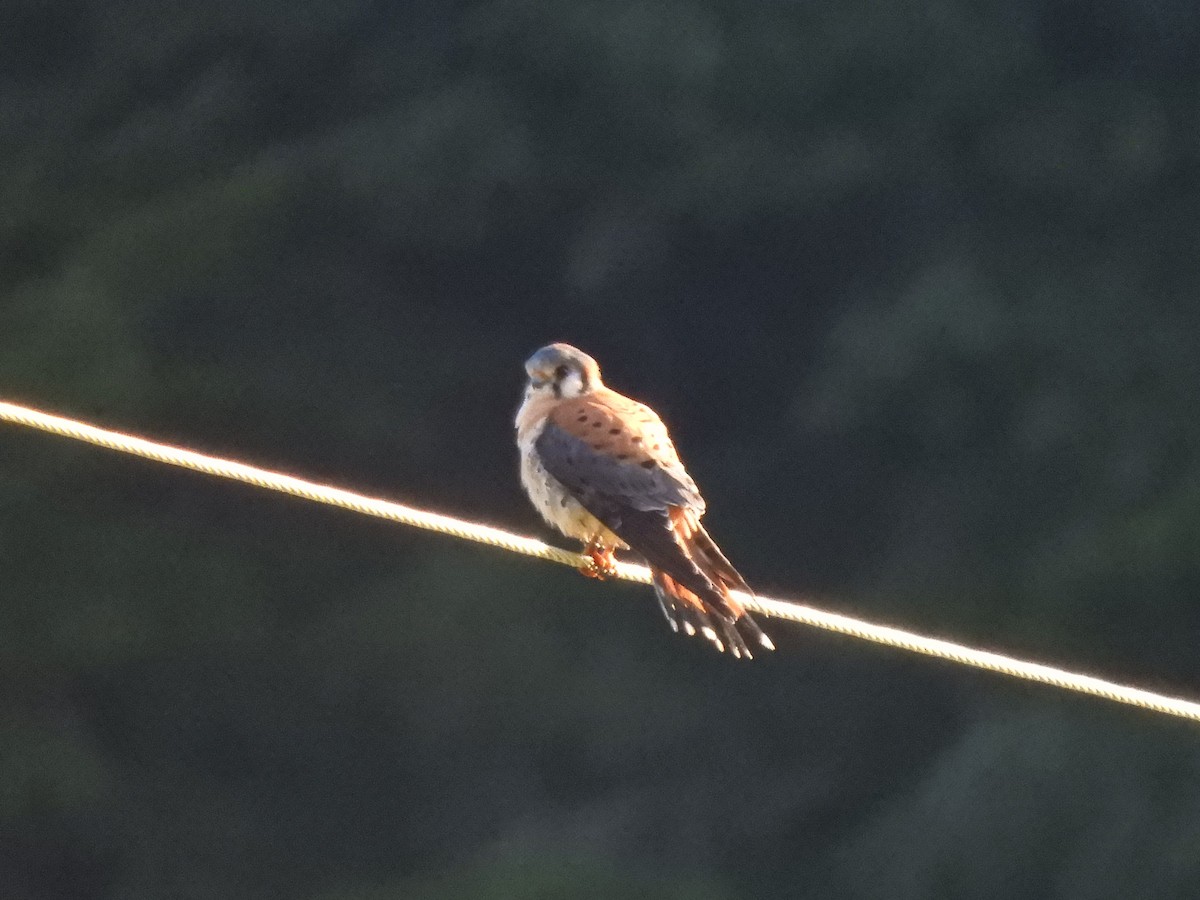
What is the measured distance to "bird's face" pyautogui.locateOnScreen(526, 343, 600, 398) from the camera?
14.3 ft

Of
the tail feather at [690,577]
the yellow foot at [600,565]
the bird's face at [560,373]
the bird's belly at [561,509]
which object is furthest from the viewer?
the bird's face at [560,373]

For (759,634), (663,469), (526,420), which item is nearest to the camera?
(759,634)

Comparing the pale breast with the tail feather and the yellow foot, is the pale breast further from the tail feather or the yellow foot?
the tail feather

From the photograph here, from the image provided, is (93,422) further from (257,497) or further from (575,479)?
(575,479)

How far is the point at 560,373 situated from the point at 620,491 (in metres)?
0.61

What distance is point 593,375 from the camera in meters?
4.41

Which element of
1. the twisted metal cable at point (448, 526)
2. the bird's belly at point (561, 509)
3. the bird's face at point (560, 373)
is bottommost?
the twisted metal cable at point (448, 526)

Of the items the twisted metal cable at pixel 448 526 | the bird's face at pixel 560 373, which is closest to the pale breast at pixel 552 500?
the bird's face at pixel 560 373

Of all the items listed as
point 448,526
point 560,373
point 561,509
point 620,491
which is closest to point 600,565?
point 620,491

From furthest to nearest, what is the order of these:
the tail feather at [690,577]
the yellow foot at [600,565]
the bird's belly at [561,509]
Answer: the bird's belly at [561,509] < the yellow foot at [600,565] < the tail feather at [690,577]

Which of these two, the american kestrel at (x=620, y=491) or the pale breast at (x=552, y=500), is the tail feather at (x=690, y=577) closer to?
the american kestrel at (x=620, y=491)

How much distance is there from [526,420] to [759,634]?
1.00m

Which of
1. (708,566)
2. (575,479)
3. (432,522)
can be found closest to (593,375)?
(575,479)

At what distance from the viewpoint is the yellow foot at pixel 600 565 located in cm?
371
